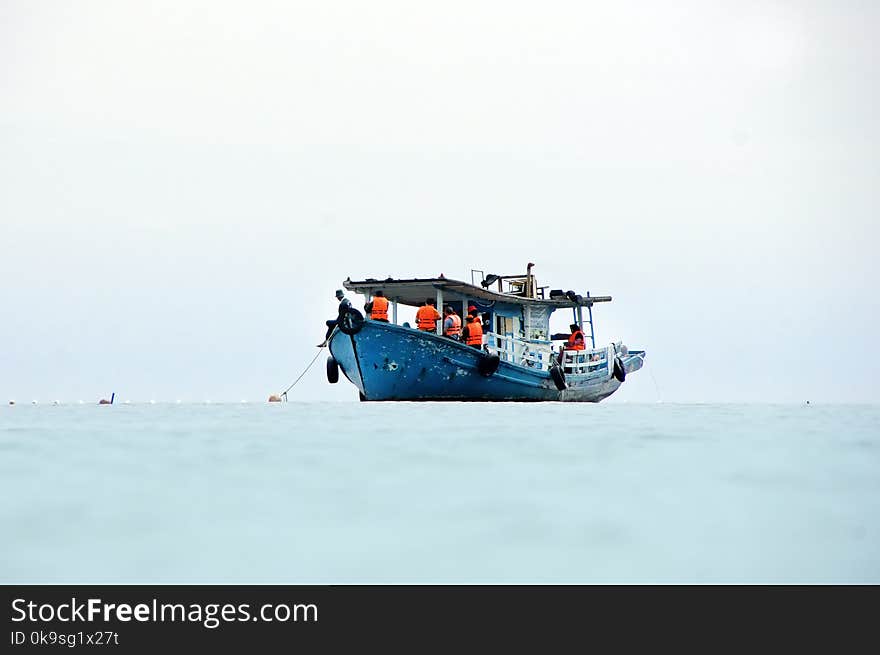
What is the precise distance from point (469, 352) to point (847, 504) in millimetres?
14434

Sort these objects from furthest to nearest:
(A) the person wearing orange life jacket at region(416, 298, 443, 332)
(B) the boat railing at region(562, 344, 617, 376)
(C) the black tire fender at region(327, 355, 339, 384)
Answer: (B) the boat railing at region(562, 344, 617, 376) → (C) the black tire fender at region(327, 355, 339, 384) → (A) the person wearing orange life jacket at region(416, 298, 443, 332)

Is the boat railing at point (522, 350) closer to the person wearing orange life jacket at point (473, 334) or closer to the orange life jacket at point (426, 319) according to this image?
the person wearing orange life jacket at point (473, 334)

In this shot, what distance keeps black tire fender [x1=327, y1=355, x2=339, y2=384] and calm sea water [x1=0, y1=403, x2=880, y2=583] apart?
543 inches

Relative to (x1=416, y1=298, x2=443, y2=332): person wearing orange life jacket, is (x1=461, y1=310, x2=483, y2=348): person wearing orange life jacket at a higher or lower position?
lower

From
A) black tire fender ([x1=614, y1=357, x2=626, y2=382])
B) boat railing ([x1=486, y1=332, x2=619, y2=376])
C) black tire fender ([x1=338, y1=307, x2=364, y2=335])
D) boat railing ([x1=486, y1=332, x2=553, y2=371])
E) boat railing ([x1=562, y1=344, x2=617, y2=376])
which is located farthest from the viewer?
black tire fender ([x1=614, y1=357, x2=626, y2=382])

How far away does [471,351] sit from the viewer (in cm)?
1933

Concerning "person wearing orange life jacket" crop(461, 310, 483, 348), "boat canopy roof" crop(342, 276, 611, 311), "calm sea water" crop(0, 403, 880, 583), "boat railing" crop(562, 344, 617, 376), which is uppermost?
"boat canopy roof" crop(342, 276, 611, 311)

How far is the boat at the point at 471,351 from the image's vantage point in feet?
61.8

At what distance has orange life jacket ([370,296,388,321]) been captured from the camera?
755 inches

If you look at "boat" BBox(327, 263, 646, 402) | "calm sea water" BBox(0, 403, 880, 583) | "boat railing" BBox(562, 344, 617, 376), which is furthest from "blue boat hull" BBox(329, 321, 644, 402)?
"calm sea water" BBox(0, 403, 880, 583)

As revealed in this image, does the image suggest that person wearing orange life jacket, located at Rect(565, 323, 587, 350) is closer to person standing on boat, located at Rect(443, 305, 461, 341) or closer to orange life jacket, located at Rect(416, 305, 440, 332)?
person standing on boat, located at Rect(443, 305, 461, 341)

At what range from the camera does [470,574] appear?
11.2 feet

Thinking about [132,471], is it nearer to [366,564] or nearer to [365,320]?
[366,564]
